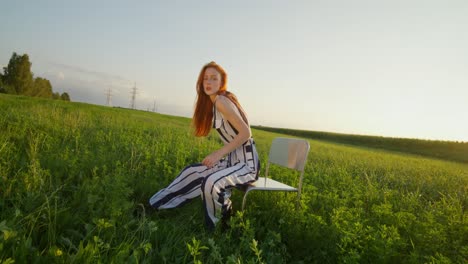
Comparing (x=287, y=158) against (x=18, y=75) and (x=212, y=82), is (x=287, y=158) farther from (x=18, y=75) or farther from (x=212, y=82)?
(x=18, y=75)

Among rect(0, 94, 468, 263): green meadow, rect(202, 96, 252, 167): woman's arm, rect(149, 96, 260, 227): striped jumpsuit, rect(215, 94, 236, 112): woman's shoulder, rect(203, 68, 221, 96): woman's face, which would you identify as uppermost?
rect(203, 68, 221, 96): woman's face

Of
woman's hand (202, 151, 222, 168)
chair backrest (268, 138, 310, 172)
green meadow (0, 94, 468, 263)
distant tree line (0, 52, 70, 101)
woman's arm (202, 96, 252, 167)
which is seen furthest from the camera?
distant tree line (0, 52, 70, 101)

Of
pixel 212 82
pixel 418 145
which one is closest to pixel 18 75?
pixel 418 145

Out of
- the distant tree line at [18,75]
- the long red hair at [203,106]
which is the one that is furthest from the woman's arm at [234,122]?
the distant tree line at [18,75]

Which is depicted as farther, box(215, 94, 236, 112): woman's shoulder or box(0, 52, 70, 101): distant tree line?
box(0, 52, 70, 101): distant tree line

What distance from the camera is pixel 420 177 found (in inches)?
330

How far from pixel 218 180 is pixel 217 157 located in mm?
236

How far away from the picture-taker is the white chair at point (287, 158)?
11.9 feet

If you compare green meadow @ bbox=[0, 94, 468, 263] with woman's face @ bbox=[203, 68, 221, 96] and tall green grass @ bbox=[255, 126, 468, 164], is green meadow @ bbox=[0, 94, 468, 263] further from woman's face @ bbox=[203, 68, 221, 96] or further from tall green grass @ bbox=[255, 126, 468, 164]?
tall green grass @ bbox=[255, 126, 468, 164]

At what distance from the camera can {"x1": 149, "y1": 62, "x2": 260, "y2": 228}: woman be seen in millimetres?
3186

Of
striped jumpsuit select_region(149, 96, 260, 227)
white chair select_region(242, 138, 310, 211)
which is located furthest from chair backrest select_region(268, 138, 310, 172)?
striped jumpsuit select_region(149, 96, 260, 227)

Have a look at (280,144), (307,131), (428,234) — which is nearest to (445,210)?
(428,234)

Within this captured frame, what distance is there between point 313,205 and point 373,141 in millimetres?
44713

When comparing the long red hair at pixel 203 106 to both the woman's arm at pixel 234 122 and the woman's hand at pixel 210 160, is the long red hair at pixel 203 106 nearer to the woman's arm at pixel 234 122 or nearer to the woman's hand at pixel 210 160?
the woman's arm at pixel 234 122
